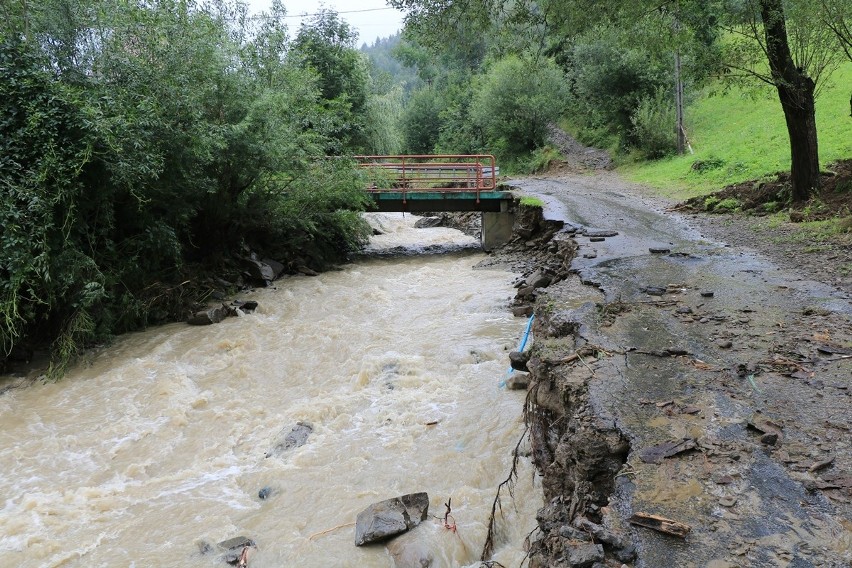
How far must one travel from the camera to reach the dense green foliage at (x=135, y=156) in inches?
326

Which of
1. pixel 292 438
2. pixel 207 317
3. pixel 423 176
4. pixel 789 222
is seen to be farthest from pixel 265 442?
pixel 423 176

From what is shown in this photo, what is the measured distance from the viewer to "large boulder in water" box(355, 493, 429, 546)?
446 centimetres

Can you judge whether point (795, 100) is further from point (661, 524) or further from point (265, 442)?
point (265, 442)

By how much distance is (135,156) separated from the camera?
908 centimetres

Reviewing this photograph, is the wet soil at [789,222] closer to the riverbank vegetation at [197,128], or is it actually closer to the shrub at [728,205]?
the shrub at [728,205]

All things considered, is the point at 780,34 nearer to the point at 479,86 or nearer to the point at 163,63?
the point at 163,63

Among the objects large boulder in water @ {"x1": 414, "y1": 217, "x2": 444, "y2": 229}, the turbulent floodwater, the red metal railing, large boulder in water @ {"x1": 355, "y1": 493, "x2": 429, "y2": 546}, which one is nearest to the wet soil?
the turbulent floodwater

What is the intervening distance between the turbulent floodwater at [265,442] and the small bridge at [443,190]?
6.63 meters

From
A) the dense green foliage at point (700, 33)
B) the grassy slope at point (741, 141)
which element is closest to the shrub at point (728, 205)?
the dense green foliage at point (700, 33)

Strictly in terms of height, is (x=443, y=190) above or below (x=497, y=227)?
above

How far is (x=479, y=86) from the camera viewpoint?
40438 mm

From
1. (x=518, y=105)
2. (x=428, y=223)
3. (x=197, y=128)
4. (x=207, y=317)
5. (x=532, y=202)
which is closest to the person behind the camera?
(x=197, y=128)

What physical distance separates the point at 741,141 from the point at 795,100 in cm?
1051

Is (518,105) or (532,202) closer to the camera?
(532,202)
